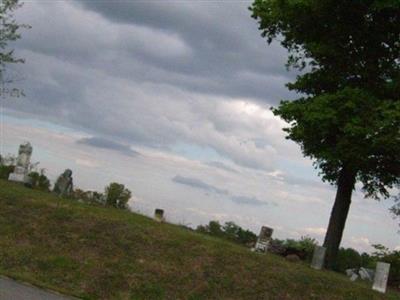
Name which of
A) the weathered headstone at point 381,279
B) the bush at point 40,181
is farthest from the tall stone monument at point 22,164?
the weathered headstone at point 381,279

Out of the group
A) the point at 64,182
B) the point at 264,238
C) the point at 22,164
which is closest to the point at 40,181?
the point at 22,164

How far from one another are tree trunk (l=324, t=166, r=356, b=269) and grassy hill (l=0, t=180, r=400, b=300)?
11.2ft

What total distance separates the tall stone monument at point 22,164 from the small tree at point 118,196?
2.89 meters

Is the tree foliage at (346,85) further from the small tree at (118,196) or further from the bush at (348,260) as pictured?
the small tree at (118,196)

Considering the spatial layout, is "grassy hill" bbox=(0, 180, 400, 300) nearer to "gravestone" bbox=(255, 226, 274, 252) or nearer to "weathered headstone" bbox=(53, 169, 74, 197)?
"gravestone" bbox=(255, 226, 274, 252)

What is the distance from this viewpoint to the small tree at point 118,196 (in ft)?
71.3

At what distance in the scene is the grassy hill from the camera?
12766mm

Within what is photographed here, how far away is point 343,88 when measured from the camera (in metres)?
18.9

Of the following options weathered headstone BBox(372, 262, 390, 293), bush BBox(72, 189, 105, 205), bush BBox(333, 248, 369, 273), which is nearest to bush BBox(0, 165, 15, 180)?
bush BBox(72, 189, 105, 205)

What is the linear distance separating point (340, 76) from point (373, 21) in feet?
6.27

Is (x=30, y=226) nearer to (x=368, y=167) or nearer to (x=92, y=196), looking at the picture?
(x=92, y=196)

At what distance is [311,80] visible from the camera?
789 inches

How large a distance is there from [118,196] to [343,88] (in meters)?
8.46

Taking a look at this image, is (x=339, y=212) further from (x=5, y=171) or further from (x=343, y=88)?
(x=5, y=171)
